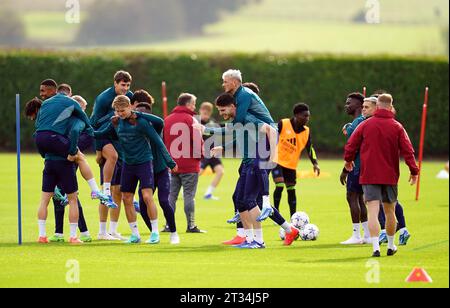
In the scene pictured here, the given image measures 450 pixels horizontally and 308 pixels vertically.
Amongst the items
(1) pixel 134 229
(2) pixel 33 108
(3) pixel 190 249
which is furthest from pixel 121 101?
(3) pixel 190 249

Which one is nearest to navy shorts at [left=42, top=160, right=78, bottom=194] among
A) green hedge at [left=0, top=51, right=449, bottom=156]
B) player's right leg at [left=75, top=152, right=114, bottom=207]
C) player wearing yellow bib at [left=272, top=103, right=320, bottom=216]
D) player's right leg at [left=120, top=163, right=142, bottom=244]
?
player's right leg at [left=75, top=152, right=114, bottom=207]

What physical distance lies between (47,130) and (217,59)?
25318mm

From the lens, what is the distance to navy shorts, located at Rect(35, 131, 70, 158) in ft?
53.6

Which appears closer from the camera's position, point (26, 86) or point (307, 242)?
point (307, 242)

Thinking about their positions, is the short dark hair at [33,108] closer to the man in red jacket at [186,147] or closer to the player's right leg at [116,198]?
the player's right leg at [116,198]

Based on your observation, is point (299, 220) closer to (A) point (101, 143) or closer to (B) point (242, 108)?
(B) point (242, 108)

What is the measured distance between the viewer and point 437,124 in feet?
129

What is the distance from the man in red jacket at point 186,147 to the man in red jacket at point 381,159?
170 inches

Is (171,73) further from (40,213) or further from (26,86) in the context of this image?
(40,213)

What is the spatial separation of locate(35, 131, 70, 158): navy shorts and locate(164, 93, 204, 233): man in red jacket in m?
2.80

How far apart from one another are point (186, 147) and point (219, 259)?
4.23 metres

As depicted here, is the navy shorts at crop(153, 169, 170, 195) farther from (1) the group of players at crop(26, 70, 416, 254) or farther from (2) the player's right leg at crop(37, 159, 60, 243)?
(2) the player's right leg at crop(37, 159, 60, 243)
